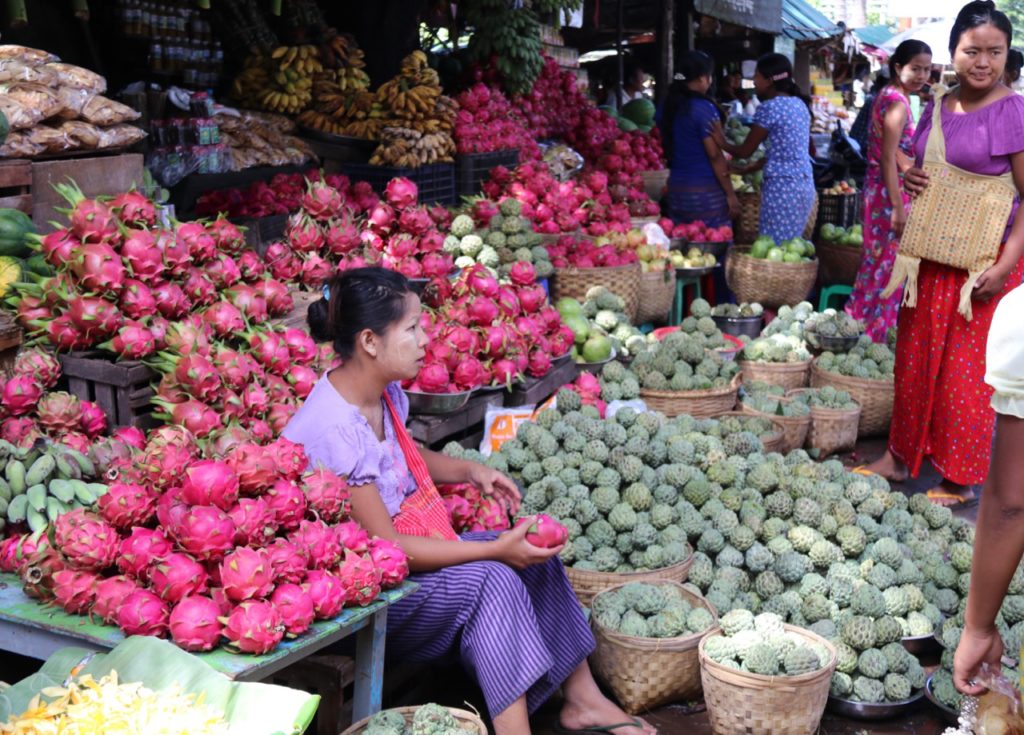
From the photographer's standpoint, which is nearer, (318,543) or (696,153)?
(318,543)

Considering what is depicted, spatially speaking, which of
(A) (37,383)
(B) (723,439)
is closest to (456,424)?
(B) (723,439)

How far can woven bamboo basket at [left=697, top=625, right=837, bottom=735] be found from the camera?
8.69ft

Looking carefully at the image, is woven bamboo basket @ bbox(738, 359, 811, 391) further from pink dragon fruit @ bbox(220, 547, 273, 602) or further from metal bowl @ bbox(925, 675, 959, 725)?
pink dragon fruit @ bbox(220, 547, 273, 602)

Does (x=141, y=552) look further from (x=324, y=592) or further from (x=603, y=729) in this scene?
(x=603, y=729)

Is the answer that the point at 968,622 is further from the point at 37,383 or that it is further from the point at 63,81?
the point at 63,81

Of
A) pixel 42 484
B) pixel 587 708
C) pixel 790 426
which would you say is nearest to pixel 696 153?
pixel 790 426

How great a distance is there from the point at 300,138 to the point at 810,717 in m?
4.42

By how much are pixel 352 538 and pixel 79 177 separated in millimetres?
2034

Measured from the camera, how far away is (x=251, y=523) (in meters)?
2.09

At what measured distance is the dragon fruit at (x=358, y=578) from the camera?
85.2 inches

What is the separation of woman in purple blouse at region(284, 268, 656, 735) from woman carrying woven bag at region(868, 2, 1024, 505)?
2.35 m

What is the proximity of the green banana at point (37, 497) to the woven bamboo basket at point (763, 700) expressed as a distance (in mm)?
1724

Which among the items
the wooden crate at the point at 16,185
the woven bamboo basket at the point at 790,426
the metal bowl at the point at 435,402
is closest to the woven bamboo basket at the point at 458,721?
the metal bowl at the point at 435,402

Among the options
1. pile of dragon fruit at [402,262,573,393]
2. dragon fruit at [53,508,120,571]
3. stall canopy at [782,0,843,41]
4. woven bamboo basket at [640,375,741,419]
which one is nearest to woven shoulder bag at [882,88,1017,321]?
woven bamboo basket at [640,375,741,419]
